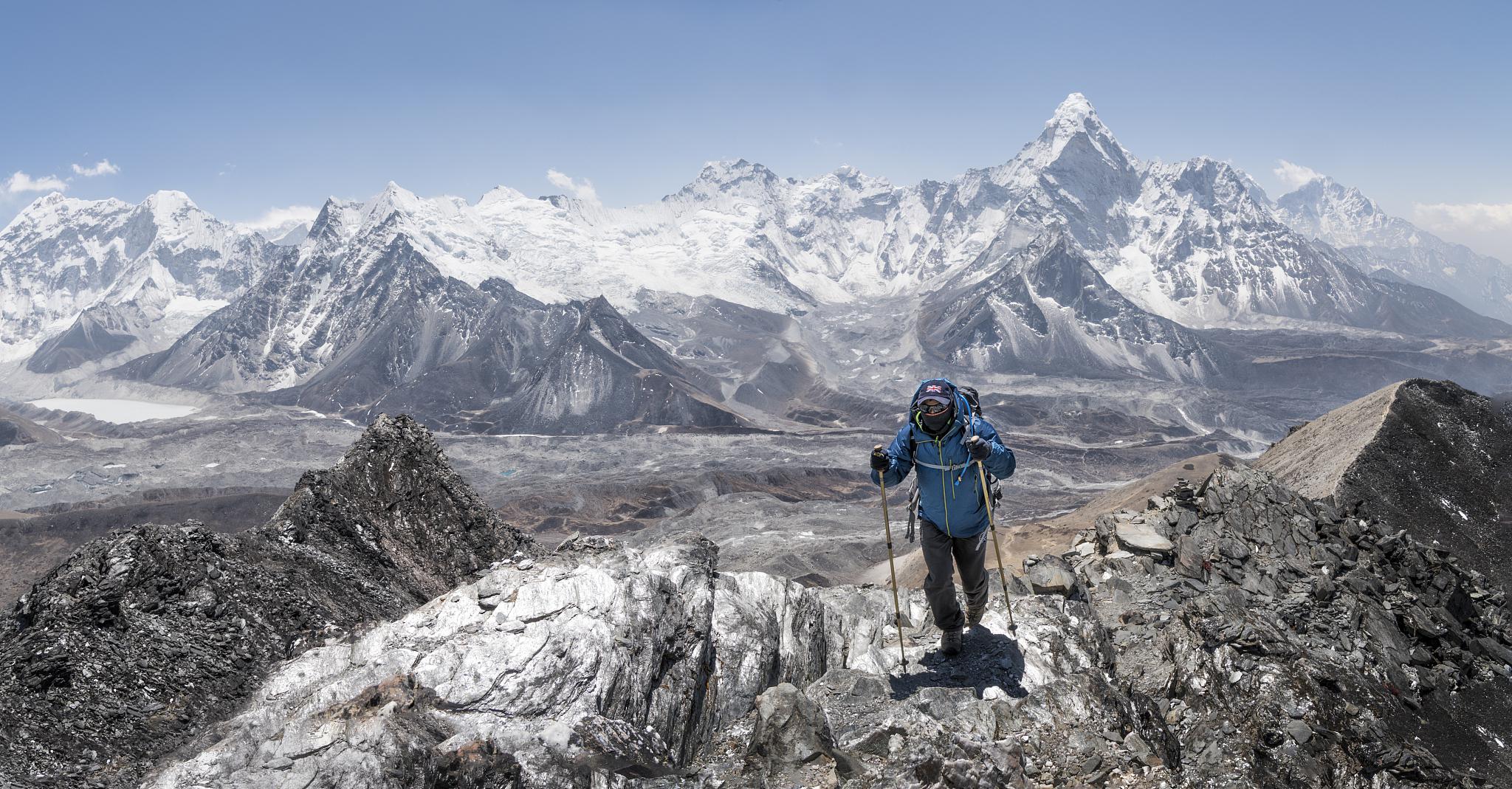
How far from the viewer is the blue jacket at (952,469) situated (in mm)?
10531

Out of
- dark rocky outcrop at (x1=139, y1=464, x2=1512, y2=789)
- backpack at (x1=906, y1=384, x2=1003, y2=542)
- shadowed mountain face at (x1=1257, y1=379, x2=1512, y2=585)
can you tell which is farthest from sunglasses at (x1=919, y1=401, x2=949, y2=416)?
shadowed mountain face at (x1=1257, y1=379, x2=1512, y2=585)

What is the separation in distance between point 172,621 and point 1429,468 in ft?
132

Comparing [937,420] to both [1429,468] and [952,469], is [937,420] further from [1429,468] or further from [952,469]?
[1429,468]

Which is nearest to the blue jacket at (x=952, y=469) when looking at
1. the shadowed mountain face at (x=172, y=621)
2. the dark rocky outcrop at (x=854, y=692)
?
the dark rocky outcrop at (x=854, y=692)

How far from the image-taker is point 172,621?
1109 centimetres

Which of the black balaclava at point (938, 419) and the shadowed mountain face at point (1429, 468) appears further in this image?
the shadowed mountain face at point (1429, 468)

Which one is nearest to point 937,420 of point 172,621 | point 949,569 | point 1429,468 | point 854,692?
point 949,569

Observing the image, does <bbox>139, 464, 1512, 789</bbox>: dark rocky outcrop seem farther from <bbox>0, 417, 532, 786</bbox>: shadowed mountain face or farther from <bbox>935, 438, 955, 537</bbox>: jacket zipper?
<bbox>935, 438, 955, 537</bbox>: jacket zipper

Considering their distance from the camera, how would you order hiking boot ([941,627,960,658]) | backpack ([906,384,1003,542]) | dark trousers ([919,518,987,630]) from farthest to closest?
1. hiking boot ([941,627,960,658])
2. dark trousers ([919,518,987,630])
3. backpack ([906,384,1003,542])

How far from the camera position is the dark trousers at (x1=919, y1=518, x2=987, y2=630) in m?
11.0

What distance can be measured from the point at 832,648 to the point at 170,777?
9124 millimetres

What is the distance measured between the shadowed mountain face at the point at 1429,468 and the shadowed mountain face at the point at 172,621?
97.3ft

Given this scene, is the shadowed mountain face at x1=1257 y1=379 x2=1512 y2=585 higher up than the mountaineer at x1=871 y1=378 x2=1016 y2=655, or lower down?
lower down

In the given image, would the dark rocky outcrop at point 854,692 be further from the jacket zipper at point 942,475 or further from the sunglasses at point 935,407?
the sunglasses at point 935,407
